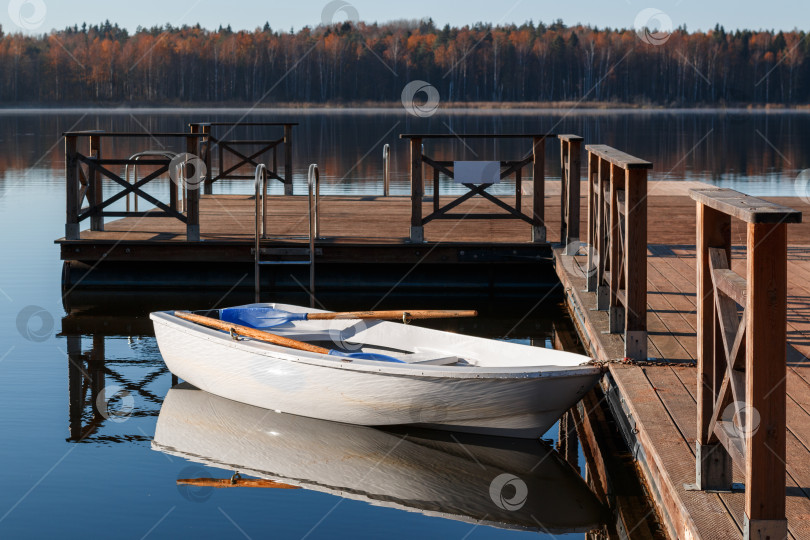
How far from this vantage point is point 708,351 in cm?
442

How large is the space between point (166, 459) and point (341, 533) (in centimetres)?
165

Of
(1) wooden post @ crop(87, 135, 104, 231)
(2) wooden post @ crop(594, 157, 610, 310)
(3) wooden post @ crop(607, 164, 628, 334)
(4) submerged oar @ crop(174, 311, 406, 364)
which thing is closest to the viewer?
(3) wooden post @ crop(607, 164, 628, 334)

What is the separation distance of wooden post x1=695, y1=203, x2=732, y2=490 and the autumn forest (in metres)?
100

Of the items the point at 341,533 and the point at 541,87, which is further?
the point at 541,87

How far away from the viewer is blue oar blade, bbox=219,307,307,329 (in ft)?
26.4

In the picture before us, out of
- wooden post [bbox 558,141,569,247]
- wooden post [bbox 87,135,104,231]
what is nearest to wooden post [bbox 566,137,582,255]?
wooden post [bbox 558,141,569,247]

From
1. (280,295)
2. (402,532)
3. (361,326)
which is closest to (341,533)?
(402,532)

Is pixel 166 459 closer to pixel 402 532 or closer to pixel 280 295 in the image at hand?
pixel 402 532

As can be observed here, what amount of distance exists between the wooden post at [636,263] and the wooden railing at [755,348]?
2.04 meters

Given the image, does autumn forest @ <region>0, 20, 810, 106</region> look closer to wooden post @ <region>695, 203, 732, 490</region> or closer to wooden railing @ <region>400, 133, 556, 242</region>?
wooden railing @ <region>400, 133, 556, 242</region>

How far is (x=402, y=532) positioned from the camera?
5598mm

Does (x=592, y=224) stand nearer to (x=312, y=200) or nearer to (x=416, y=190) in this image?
(x=416, y=190)

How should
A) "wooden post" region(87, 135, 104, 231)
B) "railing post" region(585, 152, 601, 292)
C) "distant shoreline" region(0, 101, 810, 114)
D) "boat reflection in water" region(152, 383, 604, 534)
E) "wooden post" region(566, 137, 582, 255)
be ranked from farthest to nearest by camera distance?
"distant shoreline" region(0, 101, 810, 114) → "wooden post" region(87, 135, 104, 231) → "wooden post" region(566, 137, 582, 255) → "railing post" region(585, 152, 601, 292) → "boat reflection in water" region(152, 383, 604, 534)

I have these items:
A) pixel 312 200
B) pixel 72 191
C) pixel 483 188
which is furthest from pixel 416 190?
pixel 72 191
